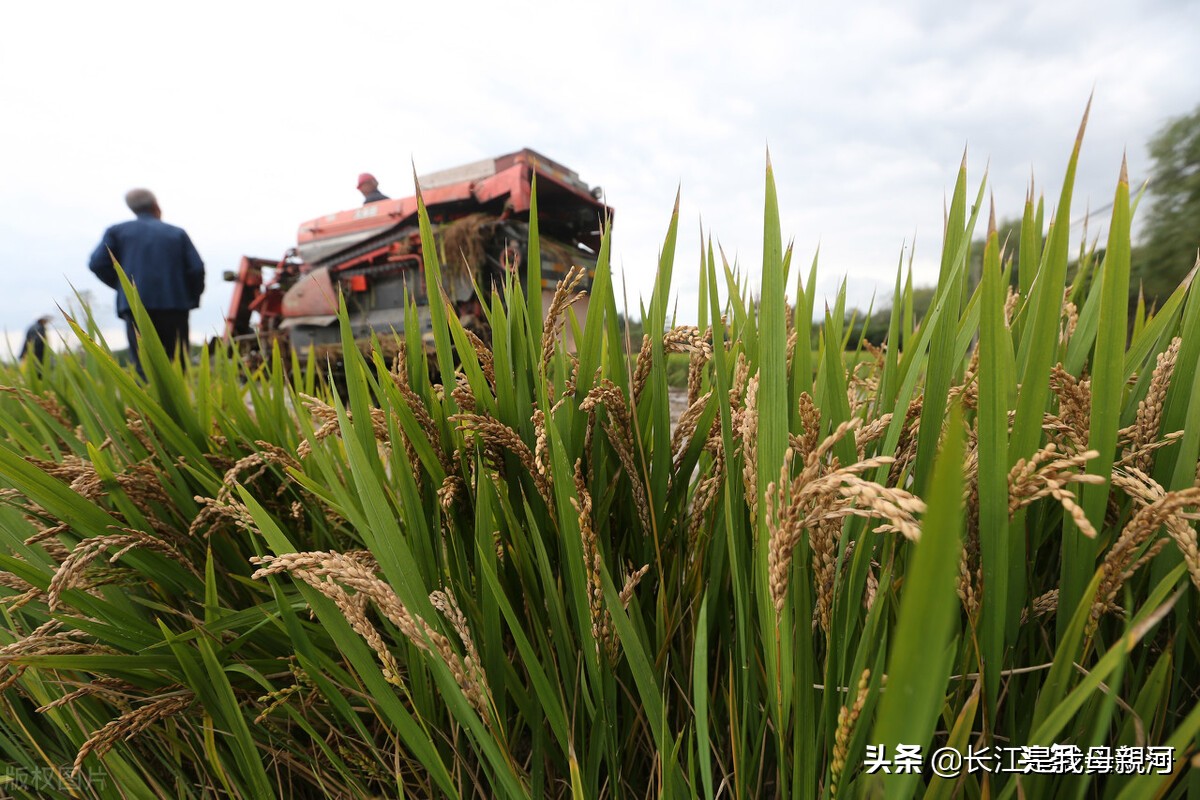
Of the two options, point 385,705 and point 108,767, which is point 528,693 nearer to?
point 385,705

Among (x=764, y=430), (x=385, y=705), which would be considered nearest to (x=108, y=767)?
(x=385, y=705)

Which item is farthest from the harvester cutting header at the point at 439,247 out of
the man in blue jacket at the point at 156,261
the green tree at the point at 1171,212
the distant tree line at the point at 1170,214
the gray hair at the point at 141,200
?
the green tree at the point at 1171,212

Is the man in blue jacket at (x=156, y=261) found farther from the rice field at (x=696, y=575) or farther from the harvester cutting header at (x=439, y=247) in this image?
the rice field at (x=696, y=575)

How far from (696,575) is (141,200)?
623 centimetres

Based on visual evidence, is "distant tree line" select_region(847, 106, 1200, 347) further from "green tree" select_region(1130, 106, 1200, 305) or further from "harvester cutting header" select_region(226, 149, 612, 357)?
"harvester cutting header" select_region(226, 149, 612, 357)

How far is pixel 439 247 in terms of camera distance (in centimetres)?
710

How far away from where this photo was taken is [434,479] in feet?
2.63

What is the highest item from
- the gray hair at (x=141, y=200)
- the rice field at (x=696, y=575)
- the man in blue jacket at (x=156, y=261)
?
the gray hair at (x=141, y=200)

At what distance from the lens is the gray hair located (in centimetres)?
505


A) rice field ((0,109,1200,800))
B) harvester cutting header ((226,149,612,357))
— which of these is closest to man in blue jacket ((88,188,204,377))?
harvester cutting header ((226,149,612,357))

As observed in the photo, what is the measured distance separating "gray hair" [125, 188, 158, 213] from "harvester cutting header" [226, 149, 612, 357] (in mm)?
1694

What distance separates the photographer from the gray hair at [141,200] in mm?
5051

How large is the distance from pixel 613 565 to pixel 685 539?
0.13 metres

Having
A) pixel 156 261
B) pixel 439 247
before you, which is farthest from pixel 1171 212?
pixel 156 261
